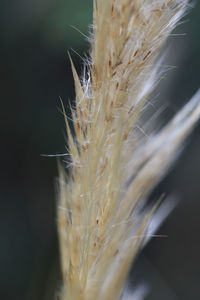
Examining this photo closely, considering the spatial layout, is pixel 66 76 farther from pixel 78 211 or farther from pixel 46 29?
pixel 78 211

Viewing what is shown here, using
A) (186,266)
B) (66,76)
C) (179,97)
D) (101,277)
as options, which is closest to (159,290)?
(186,266)

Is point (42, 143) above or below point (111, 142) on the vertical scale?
below

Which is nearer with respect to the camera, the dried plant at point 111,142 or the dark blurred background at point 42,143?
the dried plant at point 111,142

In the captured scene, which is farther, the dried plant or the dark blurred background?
the dark blurred background
